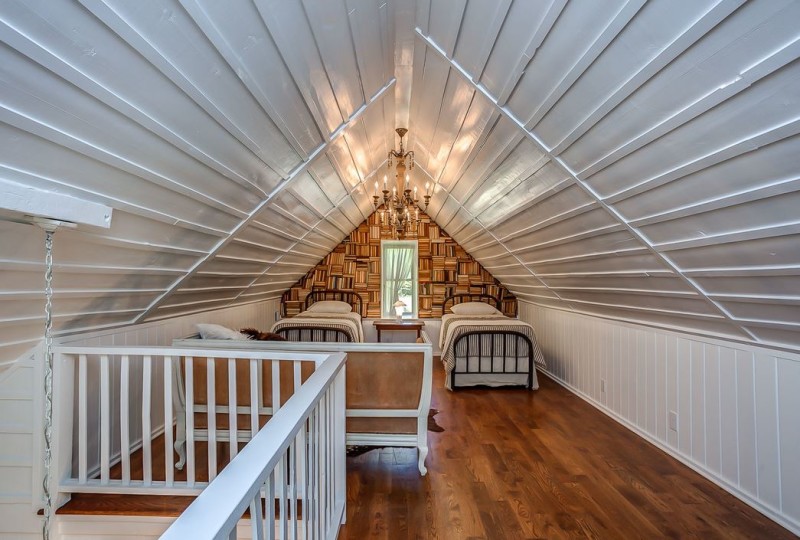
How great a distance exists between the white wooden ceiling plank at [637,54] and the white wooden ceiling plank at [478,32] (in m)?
0.43

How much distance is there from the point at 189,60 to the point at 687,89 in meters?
1.61

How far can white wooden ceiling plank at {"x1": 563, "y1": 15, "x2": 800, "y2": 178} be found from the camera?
3.73ft

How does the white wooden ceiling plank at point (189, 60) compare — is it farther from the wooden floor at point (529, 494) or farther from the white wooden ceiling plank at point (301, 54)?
the wooden floor at point (529, 494)

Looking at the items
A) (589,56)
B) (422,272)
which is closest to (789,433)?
(589,56)

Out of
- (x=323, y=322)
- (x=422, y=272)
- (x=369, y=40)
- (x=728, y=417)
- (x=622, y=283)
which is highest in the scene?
(x=369, y=40)

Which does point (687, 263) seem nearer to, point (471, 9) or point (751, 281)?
point (751, 281)

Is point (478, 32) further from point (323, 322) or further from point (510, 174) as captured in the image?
point (323, 322)

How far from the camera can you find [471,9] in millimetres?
1843

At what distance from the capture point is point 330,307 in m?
5.89

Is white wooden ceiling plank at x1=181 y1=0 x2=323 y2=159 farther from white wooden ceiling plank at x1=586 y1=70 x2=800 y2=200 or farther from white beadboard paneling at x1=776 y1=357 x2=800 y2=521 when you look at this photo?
white beadboard paneling at x1=776 y1=357 x2=800 y2=521

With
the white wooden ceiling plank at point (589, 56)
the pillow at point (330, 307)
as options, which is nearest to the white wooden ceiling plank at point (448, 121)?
the white wooden ceiling plank at point (589, 56)

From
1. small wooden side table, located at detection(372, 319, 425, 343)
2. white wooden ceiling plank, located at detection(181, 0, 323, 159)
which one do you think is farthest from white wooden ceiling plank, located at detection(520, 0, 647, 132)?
small wooden side table, located at detection(372, 319, 425, 343)

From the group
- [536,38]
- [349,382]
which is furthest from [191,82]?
[349,382]

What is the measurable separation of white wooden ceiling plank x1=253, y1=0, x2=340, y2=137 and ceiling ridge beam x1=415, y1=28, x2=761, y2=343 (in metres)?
0.64
